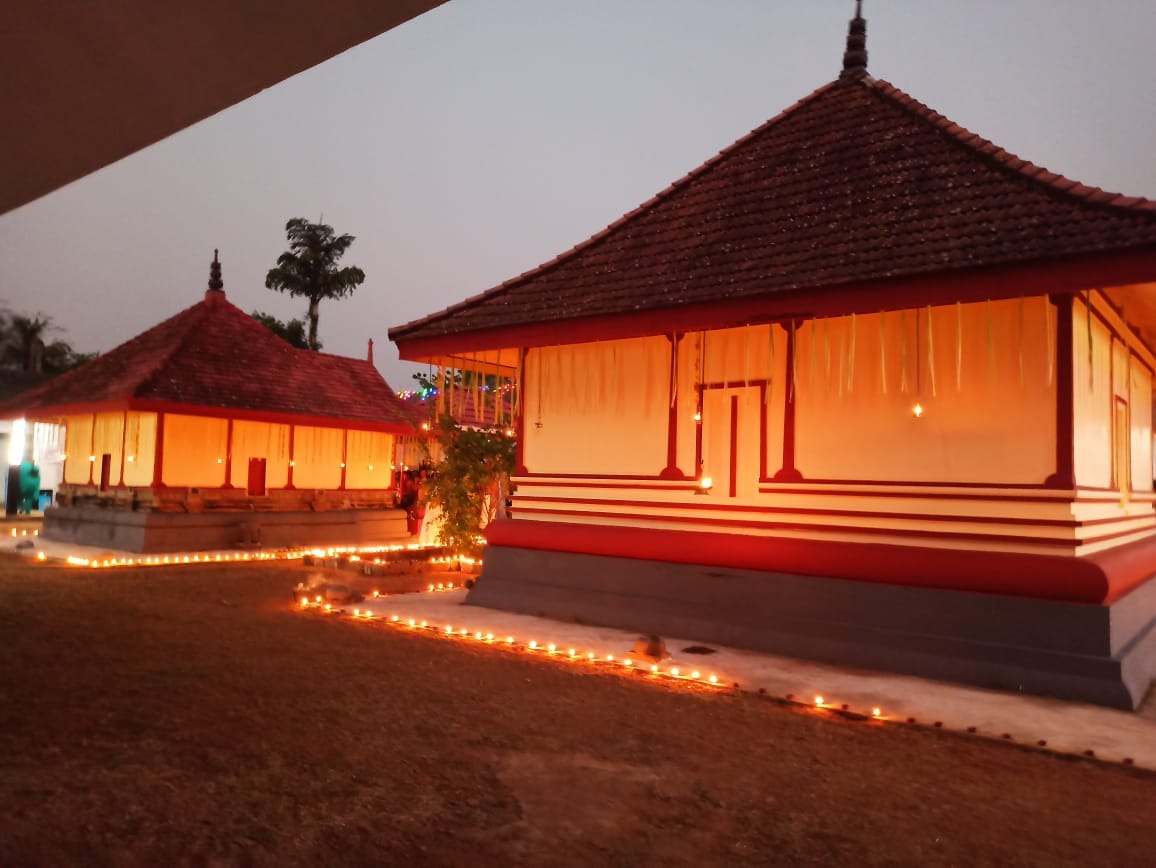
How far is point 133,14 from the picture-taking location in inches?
67.4

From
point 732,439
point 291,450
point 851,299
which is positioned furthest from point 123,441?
point 851,299

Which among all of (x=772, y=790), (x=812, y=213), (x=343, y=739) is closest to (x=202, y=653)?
(x=343, y=739)

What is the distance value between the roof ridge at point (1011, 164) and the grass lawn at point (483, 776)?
4.43m

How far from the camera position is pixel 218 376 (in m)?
18.6

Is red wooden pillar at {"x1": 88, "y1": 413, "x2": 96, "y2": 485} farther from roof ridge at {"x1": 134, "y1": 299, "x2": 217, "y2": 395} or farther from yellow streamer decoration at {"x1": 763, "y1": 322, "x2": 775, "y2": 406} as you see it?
yellow streamer decoration at {"x1": 763, "y1": 322, "x2": 775, "y2": 406}

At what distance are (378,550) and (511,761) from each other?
13.2 meters

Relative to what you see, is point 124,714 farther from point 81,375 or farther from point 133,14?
point 81,375

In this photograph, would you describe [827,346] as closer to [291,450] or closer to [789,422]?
[789,422]

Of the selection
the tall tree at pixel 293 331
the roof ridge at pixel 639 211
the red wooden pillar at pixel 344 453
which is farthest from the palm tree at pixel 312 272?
the roof ridge at pixel 639 211

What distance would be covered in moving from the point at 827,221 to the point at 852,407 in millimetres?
1906

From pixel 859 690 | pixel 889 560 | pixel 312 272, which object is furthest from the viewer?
pixel 312 272

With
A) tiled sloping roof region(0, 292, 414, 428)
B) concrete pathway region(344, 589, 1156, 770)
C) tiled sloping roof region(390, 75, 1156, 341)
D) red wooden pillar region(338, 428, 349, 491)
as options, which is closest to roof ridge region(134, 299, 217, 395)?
tiled sloping roof region(0, 292, 414, 428)

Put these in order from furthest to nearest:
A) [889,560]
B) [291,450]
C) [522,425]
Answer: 1. [291,450]
2. [522,425]
3. [889,560]

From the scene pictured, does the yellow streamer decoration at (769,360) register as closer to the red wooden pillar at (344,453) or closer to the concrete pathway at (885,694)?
the concrete pathway at (885,694)
